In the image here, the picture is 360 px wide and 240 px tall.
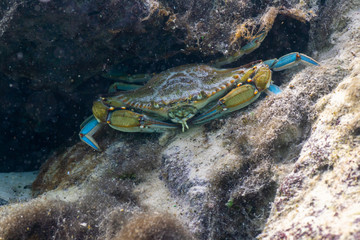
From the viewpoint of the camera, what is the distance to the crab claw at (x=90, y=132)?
4258 mm

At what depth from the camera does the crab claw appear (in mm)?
4258

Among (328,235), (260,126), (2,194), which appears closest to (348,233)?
(328,235)

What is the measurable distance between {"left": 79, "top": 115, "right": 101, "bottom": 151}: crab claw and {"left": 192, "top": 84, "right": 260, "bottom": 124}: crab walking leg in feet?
6.47

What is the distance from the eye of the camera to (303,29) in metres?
4.61

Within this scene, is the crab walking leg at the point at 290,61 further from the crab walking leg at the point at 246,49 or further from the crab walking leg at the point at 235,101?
the crab walking leg at the point at 235,101

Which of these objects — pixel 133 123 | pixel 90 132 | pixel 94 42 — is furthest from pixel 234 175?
pixel 94 42

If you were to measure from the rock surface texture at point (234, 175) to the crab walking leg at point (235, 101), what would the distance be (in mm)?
142

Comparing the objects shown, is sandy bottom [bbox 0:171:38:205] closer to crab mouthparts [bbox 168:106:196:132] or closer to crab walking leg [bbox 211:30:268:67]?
crab mouthparts [bbox 168:106:196:132]

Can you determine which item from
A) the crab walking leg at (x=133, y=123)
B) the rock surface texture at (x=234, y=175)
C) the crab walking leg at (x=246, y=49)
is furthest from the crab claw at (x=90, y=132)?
the crab walking leg at (x=246, y=49)

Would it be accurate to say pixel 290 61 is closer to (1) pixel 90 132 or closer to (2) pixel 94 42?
(2) pixel 94 42

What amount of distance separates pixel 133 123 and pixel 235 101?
1.69 metres

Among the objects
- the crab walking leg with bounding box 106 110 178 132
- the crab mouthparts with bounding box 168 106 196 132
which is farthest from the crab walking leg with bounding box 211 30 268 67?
the crab walking leg with bounding box 106 110 178 132

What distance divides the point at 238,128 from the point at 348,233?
6.70 ft

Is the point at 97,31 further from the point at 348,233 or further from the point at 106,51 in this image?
the point at 348,233
